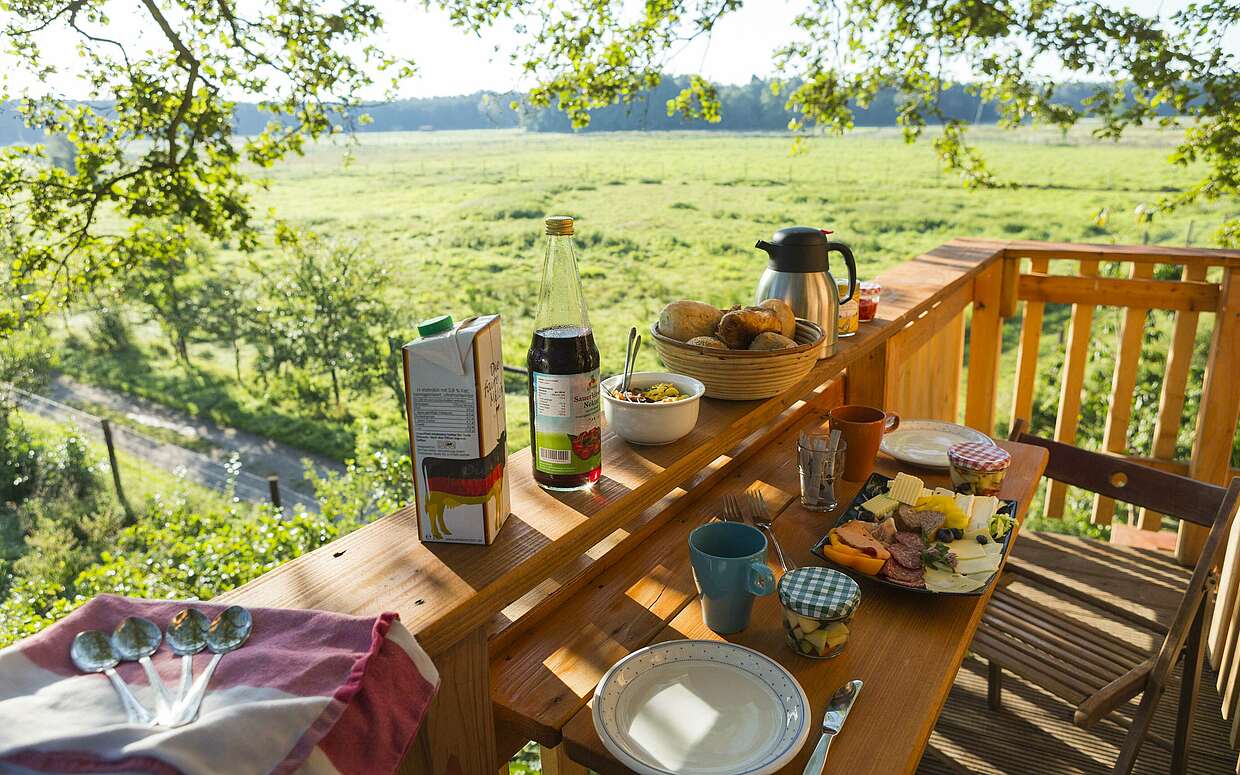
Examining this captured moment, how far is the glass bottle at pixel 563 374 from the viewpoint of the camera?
95 cm

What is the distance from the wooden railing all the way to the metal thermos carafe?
0.11 m

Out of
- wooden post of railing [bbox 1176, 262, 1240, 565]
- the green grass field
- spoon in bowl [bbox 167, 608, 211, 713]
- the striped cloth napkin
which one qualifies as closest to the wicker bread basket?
the striped cloth napkin

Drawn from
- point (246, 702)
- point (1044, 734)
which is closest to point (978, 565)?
point (246, 702)

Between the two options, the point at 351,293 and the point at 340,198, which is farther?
the point at 340,198

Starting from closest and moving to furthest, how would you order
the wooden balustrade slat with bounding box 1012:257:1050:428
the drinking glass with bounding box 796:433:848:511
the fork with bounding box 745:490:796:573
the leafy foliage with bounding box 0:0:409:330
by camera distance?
the fork with bounding box 745:490:796:573 → the drinking glass with bounding box 796:433:848:511 → the wooden balustrade slat with bounding box 1012:257:1050:428 → the leafy foliage with bounding box 0:0:409:330

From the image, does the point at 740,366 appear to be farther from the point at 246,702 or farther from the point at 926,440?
→ the point at 246,702

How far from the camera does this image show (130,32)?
398 cm

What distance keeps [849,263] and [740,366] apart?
0.49m

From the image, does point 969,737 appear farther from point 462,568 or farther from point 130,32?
point 130,32

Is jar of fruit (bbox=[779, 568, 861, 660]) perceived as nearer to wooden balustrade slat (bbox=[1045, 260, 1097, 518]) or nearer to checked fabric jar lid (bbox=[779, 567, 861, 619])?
checked fabric jar lid (bbox=[779, 567, 861, 619])

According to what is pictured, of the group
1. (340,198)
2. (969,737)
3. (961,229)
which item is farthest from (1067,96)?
(340,198)

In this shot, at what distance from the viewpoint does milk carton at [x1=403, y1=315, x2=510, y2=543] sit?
30.5 inches

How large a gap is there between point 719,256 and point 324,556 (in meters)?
18.6

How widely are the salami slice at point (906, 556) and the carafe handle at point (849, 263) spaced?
59 centimetres
